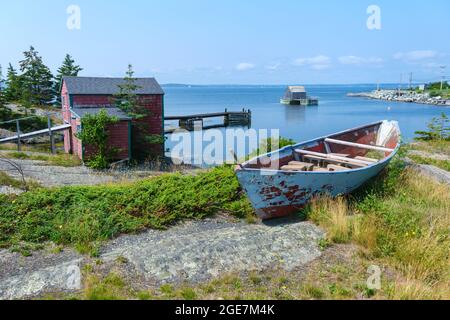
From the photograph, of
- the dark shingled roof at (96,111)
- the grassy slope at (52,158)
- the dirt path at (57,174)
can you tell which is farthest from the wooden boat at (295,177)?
the grassy slope at (52,158)

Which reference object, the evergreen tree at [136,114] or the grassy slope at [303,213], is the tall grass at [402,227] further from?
the evergreen tree at [136,114]

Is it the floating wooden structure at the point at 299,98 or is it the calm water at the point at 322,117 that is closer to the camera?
the calm water at the point at 322,117

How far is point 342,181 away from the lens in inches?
358

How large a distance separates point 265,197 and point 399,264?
2.90 meters

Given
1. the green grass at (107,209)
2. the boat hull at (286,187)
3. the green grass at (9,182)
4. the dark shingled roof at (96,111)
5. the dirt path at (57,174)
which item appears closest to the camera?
the green grass at (107,209)

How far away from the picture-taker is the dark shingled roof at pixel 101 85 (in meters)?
21.8

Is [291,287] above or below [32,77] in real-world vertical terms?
below

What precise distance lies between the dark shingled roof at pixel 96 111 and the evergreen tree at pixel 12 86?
24303mm

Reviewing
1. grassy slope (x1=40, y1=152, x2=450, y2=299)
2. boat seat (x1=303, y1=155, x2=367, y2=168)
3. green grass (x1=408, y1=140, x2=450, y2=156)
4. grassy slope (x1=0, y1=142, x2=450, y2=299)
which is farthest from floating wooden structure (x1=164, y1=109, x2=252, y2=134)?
grassy slope (x1=40, y1=152, x2=450, y2=299)

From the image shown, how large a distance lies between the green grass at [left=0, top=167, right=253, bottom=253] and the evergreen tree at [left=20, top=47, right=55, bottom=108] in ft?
128

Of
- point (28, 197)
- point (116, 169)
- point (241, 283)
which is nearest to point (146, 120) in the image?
point (116, 169)

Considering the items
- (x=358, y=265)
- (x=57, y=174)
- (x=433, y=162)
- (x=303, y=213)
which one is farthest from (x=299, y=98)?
(x=358, y=265)

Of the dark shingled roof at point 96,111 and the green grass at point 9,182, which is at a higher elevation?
the dark shingled roof at point 96,111
